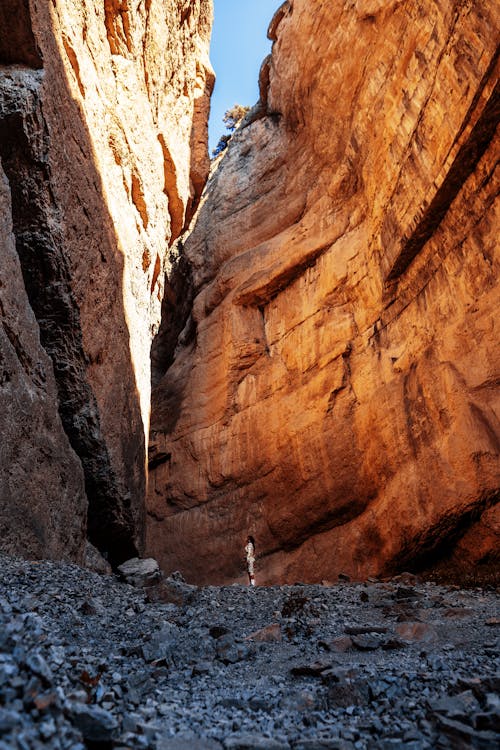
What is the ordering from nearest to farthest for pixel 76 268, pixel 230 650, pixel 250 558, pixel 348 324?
pixel 230 650, pixel 76 268, pixel 250 558, pixel 348 324

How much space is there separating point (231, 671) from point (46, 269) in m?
7.72

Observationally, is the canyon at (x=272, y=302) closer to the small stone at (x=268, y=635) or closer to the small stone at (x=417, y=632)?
the small stone at (x=268, y=635)

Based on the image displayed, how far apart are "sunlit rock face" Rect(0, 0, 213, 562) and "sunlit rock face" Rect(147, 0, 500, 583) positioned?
3.63 metres

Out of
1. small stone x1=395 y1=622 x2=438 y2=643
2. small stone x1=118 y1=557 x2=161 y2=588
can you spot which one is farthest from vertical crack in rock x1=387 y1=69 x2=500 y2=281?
small stone x1=395 y1=622 x2=438 y2=643

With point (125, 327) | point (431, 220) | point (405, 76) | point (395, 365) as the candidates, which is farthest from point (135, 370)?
point (405, 76)

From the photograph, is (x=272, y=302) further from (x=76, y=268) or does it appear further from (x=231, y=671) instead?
(x=231, y=671)

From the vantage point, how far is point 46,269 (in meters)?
10.0

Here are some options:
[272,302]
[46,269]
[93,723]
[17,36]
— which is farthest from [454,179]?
[93,723]

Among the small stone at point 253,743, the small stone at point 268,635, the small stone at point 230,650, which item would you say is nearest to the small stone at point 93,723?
the small stone at point 253,743

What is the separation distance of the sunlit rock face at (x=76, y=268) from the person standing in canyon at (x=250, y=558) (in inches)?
130

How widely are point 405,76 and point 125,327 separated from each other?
373 inches

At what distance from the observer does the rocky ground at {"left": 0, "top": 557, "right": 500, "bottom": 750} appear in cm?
313

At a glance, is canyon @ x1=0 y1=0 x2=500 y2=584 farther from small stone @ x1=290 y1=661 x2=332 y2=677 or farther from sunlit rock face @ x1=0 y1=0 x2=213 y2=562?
small stone @ x1=290 y1=661 x2=332 y2=677

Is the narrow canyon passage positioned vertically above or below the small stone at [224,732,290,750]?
above
